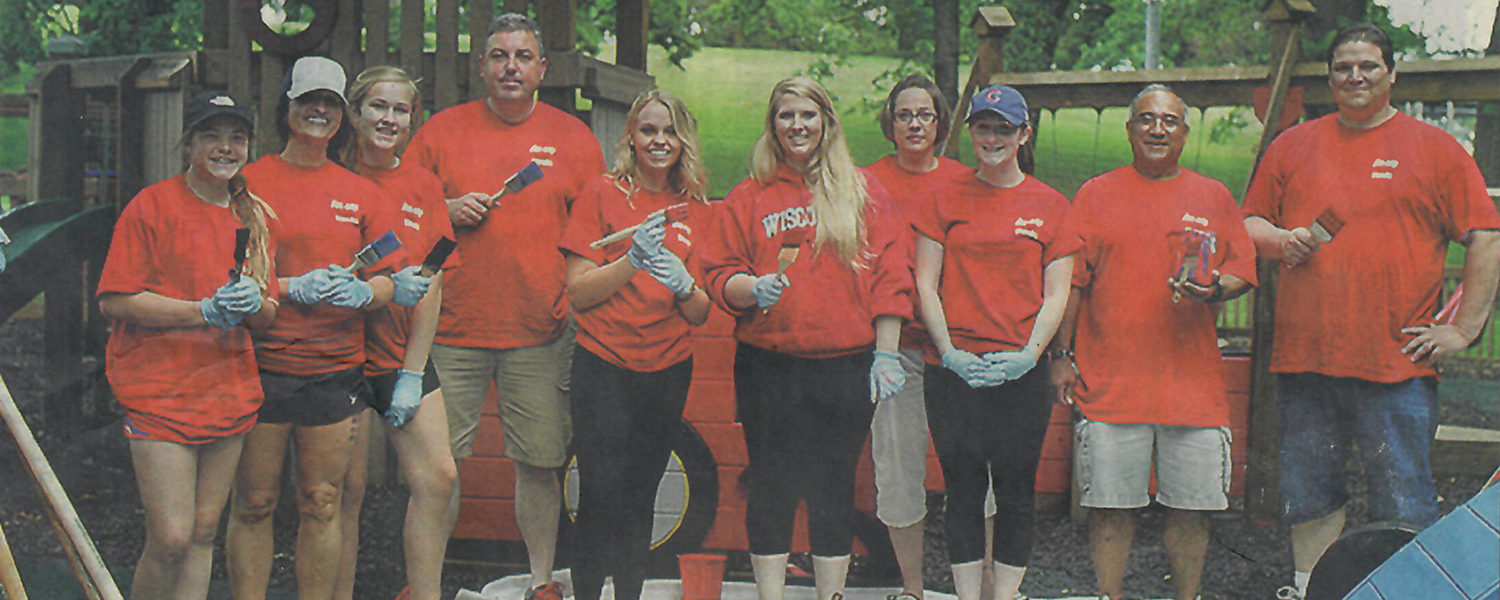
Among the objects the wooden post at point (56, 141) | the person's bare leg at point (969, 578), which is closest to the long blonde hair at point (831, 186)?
the person's bare leg at point (969, 578)

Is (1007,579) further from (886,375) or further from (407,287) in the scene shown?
(407,287)

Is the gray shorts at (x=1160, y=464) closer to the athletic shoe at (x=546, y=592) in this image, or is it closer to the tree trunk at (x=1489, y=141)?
the tree trunk at (x=1489, y=141)

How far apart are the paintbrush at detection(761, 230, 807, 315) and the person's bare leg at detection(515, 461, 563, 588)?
1.08 meters

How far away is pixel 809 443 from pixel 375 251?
149cm

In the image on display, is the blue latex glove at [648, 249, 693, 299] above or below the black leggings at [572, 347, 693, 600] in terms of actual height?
above

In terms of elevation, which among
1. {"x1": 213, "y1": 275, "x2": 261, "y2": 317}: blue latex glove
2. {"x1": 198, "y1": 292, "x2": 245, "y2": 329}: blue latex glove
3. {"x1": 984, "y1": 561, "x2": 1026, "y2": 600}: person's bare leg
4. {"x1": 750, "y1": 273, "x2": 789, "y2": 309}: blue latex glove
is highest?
{"x1": 750, "y1": 273, "x2": 789, "y2": 309}: blue latex glove

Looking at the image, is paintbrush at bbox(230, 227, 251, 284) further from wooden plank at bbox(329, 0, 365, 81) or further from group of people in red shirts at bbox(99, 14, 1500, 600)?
wooden plank at bbox(329, 0, 365, 81)

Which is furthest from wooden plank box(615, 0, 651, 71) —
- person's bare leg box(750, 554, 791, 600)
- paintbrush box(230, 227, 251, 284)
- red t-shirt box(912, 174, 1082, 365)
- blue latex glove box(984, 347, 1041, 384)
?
person's bare leg box(750, 554, 791, 600)

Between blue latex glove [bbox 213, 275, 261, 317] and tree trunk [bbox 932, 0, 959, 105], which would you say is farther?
tree trunk [bbox 932, 0, 959, 105]

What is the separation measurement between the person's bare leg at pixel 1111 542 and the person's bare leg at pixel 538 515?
1.82 metres

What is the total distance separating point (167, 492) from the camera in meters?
3.86

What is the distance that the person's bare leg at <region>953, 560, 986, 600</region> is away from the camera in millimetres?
4102

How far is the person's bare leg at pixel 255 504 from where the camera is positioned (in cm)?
392

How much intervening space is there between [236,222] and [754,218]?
1.57m
